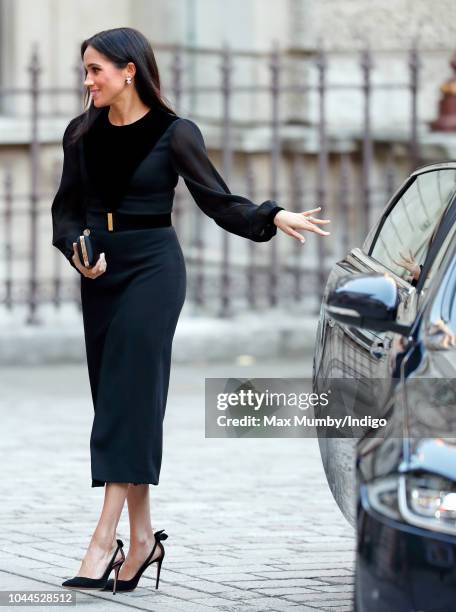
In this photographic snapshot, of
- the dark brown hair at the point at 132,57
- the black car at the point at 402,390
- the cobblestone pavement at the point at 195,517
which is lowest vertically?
the cobblestone pavement at the point at 195,517

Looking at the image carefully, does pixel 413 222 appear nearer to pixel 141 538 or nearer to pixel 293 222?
pixel 293 222

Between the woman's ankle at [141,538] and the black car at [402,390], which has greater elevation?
the black car at [402,390]

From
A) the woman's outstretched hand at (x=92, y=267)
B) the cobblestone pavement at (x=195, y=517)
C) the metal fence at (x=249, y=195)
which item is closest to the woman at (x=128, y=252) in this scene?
the woman's outstretched hand at (x=92, y=267)

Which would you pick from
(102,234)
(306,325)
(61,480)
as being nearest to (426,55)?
(306,325)

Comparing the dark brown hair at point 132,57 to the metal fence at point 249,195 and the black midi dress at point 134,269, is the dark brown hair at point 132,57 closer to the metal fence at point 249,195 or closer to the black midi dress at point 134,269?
the black midi dress at point 134,269

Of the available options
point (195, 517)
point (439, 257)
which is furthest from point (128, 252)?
point (195, 517)

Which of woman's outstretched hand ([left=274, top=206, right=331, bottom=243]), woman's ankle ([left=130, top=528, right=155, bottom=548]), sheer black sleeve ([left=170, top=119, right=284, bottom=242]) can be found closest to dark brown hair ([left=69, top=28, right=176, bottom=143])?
sheer black sleeve ([left=170, top=119, right=284, bottom=242])

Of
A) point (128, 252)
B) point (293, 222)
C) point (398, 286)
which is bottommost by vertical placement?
point (398, 286)

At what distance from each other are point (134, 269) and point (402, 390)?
1.24 metres

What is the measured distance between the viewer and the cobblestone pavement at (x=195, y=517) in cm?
563

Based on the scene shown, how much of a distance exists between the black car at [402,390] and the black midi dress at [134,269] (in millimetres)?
576

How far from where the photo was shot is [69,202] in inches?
220

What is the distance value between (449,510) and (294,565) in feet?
7.15

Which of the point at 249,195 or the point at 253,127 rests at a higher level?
the point at 253,127
